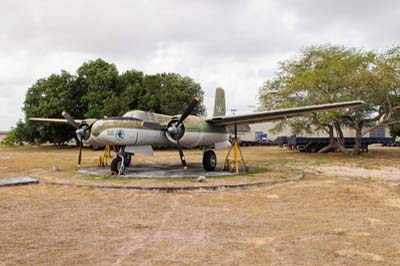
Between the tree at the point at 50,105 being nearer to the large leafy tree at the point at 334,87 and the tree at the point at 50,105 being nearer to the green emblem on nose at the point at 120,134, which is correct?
the large leafy tree at the point at 334,87

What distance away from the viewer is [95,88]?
149 ft

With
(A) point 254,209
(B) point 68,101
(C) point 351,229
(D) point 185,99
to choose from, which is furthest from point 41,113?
(C) point 351,229

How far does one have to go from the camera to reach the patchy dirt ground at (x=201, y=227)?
547cm

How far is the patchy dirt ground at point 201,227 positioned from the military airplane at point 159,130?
3230 millimetres

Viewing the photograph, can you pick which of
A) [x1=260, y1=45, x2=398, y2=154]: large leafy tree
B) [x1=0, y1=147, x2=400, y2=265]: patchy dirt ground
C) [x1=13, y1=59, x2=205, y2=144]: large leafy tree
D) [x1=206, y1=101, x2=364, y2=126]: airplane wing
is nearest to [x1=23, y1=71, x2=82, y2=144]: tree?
[x1=13, y1=59, x2=205, y2=144]: large leafy tree

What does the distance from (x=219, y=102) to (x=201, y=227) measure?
49.8ft

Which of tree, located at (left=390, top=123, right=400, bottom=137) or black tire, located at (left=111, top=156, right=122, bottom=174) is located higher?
tree, located at (left=390, top=123, right=400, bottom=137)

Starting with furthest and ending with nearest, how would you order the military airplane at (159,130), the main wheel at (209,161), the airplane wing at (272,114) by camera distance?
1. the main wheel at (209,161)
2. the airplane wing at (272,114)
3. the military airplane at (159,130)

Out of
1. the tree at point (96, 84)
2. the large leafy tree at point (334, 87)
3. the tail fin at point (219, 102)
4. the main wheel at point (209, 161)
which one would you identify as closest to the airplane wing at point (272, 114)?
the main wheel at point (209, 161)

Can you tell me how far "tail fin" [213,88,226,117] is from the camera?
2191cm

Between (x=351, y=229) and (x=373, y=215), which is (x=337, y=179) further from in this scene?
(x=351, y=229)

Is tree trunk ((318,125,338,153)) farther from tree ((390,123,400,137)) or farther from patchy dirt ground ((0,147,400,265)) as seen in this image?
tree ((390,123,400,137))

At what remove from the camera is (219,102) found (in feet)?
72.1

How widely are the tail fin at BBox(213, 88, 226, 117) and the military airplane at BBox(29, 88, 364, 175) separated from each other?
3494 millimetres
